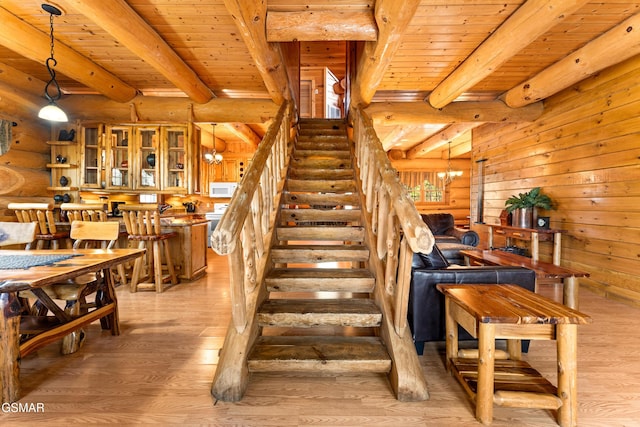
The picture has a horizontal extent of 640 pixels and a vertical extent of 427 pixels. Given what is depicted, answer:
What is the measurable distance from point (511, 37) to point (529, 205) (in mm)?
2707

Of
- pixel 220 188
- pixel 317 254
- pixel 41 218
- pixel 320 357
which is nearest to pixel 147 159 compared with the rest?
pixel 41 218

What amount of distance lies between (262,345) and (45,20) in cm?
399

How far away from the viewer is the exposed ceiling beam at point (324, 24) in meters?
2.75

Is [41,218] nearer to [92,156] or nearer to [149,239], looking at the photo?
[149,239]

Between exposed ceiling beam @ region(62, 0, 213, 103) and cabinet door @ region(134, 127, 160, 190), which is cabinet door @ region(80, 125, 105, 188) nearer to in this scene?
cabinet door @ region(134, 127, 160, 190)

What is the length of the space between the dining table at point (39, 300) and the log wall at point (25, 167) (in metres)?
2.71

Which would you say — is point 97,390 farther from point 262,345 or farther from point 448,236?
point 448,236

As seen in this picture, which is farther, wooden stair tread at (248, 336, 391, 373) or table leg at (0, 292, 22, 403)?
wooden stair tread at (248, 336, 391, 373)

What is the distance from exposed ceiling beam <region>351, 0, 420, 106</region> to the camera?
88.4 inches

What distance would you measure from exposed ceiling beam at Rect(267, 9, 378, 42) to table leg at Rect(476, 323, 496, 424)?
274 centimetres

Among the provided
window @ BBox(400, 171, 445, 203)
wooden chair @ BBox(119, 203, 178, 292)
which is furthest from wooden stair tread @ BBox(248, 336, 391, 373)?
window @ BBox(400, 171, 445, 203)

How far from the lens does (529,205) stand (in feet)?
14.6

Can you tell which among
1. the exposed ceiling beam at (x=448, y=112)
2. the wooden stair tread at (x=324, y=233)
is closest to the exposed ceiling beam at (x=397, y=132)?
the exposed ceiling beam at (x=448, y=112)

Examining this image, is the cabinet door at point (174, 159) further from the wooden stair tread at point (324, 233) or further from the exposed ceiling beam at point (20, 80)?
the wooden stair tread at point (324, 233)
